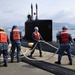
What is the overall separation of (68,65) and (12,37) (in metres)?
3.41

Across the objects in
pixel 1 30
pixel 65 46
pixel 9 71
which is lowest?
pixel 9 71

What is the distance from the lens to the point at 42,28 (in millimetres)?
25594

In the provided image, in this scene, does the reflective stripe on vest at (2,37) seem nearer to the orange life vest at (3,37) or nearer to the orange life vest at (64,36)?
the orange life vest at (3,37)

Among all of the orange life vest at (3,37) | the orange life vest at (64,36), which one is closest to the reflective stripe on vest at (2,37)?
the orange life vest at (3,37)

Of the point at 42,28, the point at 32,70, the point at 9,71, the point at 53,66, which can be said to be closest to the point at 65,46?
the point at 53,66

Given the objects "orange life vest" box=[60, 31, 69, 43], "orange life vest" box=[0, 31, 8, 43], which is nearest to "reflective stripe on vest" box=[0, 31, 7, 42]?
"orange life vest" box=[0, 31, 8, 43]

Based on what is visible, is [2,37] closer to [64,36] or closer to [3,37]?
[3,37]

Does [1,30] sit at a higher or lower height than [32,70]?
higher

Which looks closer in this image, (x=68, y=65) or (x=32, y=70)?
(x=32, y=70)

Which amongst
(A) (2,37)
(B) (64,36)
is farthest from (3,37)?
(B) (64,36)

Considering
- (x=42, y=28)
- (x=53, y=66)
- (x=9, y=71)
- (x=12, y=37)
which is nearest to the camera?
(x=9, y=71)

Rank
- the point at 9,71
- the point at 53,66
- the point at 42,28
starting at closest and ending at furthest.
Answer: the point at 9,71
the point at 53,66
the point at 42,28

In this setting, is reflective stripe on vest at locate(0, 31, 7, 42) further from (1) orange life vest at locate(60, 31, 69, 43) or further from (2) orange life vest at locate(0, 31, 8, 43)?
(1) orange life vest at locate(60, 31, 69, 43)

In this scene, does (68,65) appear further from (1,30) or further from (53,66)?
(1,30)
